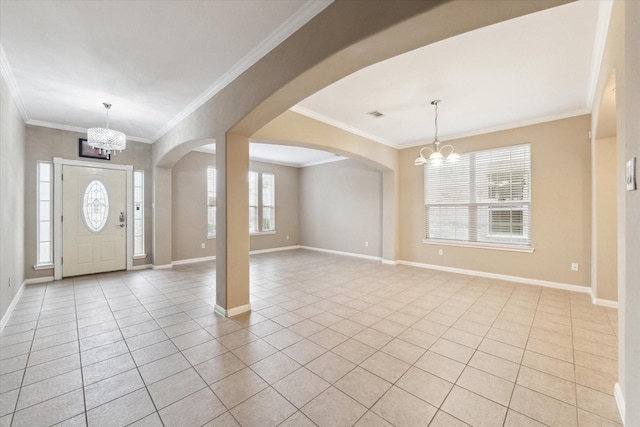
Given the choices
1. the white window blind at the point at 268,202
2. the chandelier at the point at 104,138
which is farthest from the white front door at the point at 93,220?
the white window blind at the point at 268,202

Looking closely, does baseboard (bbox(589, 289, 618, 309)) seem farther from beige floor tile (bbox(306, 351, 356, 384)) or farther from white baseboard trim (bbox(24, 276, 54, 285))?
white baseboard trim (bbox(24, 276, 54, 285))

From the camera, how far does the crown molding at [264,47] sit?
79.9 inches

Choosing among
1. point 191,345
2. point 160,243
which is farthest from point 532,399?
point 160,243

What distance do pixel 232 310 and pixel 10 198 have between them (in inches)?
131

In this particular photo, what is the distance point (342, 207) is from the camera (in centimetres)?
762

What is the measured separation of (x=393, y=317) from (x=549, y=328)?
169 centimetres

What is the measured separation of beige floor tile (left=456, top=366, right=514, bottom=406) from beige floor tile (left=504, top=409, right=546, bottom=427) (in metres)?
0.10

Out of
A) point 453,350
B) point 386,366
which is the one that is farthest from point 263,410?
point 453,350

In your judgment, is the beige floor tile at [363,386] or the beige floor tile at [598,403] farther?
the beige floor tile at [363,386]

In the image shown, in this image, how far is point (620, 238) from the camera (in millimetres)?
1689

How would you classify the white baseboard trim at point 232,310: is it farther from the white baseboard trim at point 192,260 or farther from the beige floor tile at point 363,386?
the white baseboard trim at point 192,260

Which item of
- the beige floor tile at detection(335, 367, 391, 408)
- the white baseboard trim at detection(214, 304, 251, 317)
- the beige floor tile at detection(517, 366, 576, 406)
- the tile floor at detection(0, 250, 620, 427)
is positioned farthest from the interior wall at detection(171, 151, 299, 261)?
the beige floor tile at detection(517, 366, 576, 406)

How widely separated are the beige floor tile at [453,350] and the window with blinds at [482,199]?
3.20 m

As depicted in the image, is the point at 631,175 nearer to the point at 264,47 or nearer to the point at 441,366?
Result: the point at 441,366
